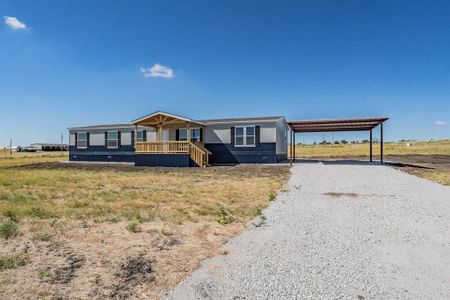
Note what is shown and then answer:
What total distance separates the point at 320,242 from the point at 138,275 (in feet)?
7.95

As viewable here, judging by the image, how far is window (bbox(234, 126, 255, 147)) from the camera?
18219 millimetres

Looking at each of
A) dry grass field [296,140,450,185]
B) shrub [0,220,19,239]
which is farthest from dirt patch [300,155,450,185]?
shrub [0,220,19,239]

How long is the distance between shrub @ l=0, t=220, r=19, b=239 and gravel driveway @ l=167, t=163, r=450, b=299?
10.4 ft

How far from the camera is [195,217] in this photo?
5.14m

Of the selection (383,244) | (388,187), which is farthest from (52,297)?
(388,187)

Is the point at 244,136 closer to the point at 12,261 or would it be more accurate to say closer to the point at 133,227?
the point at 133,227

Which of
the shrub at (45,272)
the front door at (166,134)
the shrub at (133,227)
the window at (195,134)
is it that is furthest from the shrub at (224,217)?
the front door at (166,134)

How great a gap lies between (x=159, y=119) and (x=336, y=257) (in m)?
16.1

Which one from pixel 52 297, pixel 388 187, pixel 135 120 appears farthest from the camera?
pixel 135 120

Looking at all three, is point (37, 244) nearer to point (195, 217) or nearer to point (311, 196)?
point (195, 217)

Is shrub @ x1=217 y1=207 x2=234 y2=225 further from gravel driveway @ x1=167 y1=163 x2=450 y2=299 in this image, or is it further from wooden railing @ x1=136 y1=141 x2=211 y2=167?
wooden railing @ x1=136 y1=141 x2=211 y2=167

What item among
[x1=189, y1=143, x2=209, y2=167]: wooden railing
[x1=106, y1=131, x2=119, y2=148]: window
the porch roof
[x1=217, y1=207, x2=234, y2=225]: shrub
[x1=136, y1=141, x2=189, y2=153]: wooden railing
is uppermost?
the porch roof

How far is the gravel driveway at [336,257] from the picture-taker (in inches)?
96.0

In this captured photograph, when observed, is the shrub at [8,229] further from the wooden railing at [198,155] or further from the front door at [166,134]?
the front door at [166,134]
